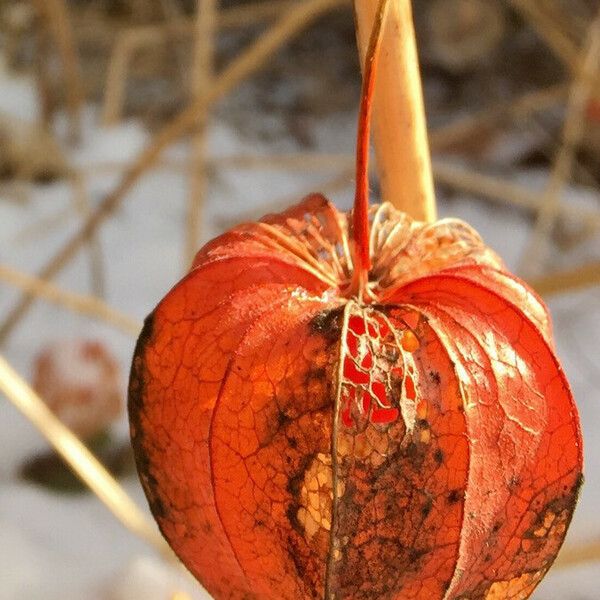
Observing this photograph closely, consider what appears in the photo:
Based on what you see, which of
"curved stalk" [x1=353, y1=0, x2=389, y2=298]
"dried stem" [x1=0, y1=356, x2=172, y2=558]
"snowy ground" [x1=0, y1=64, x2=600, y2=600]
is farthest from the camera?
"snowy ground" [x1=0, y1=64, x2=600, y2=600]

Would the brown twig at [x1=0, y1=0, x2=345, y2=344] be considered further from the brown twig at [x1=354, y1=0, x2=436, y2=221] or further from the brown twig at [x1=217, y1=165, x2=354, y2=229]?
the brown twig at [x1=217, y1=165, x2=354, y2=229]

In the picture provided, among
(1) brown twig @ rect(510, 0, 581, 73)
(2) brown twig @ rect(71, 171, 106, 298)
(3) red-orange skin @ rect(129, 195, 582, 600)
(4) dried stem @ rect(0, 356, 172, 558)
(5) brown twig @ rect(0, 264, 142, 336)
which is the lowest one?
(3) red-orange skin @ rect(129, 195, 582, 600)

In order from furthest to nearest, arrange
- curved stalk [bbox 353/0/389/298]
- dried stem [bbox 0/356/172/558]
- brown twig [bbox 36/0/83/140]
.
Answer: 1. brown twig [bbox 36/0/83/140]
2. dried stem [bbox 0/356/172/558]
3. curved stalk [bbox 353/0/389/298]

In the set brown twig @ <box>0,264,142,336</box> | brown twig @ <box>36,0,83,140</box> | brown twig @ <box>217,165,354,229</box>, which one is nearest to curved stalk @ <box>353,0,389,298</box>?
brown twig @ <box>0,264,142,336</box>

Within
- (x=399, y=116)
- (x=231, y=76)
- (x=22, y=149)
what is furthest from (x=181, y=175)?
(x=399, y=116)

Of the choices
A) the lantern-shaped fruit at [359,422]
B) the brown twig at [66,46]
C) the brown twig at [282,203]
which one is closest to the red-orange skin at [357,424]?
the lantern-shaped fruit at [359,422]

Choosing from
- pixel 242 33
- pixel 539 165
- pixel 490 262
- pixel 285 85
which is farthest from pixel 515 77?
pixel 490 262
